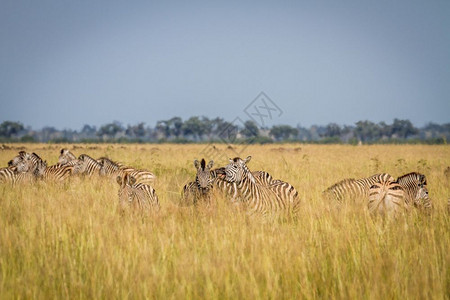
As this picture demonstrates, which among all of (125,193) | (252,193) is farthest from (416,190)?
(125,193)

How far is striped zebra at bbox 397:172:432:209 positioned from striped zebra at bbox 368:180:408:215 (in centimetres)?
29

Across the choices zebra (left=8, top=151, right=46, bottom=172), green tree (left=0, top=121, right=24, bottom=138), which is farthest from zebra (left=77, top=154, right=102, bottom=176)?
green tree (left=0, top=121, right=24, bottom=138)

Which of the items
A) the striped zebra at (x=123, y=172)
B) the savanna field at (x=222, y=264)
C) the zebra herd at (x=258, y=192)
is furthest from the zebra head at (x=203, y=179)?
the striped zebra at (x=123, y=172)

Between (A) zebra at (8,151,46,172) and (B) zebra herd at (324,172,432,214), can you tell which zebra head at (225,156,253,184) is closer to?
(B) zebra herd at (324,172,432,214)

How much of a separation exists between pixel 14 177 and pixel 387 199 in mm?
10544

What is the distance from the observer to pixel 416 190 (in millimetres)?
9188

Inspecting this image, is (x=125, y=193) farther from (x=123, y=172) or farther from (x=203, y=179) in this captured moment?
(x=123, y=172)

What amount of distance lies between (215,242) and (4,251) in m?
2.58

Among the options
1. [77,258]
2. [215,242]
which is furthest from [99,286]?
[215,242]

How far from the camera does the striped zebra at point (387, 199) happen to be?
775 cm

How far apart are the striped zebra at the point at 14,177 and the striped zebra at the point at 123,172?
222 cm

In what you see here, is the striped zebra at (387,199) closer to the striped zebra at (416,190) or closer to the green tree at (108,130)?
the striped zebra at (416,190)

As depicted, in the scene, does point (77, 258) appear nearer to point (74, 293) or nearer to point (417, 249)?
point (74, 293)

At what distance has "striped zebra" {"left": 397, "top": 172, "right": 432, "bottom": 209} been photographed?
8445mm
